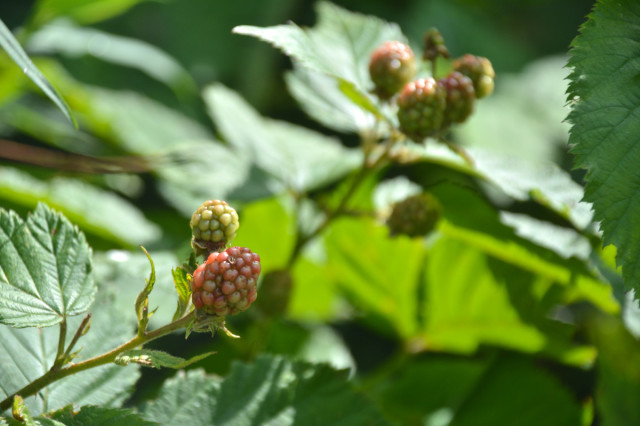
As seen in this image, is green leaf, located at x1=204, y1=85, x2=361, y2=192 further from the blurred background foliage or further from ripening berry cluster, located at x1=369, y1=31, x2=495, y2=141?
ripening berry cluster, located at x1=369, y1=31, x2=495, y2=141

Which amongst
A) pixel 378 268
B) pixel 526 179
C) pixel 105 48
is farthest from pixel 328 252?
pixel 105 48

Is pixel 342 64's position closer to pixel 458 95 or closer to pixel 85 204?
pixel 458 95

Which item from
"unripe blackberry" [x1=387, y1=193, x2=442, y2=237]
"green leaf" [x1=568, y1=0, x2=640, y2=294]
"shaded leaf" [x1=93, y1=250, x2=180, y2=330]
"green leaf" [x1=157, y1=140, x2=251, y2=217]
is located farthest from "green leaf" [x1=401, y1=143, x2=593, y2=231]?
"shaded leaf" [x1=93, y1=250, x2=180, y2=330]

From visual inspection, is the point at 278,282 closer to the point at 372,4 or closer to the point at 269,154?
the point at 269,154

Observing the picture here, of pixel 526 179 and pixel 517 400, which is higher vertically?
pixel 526 179

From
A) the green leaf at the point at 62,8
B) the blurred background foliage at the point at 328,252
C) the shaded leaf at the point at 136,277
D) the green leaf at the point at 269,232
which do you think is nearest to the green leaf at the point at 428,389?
the blurred background foliage at the point at 328,252

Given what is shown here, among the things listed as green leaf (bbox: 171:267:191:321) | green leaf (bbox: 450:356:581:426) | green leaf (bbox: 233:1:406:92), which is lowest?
green leaf (bbox: 450:356:581:426)

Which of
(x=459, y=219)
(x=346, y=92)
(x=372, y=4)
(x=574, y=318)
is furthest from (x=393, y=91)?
(x=372, y=4)
